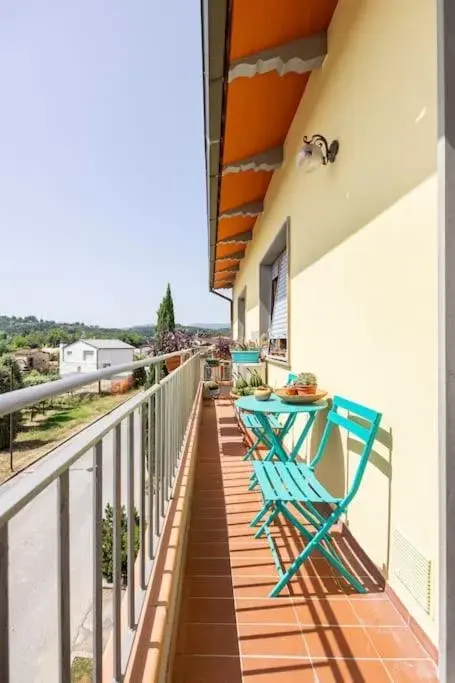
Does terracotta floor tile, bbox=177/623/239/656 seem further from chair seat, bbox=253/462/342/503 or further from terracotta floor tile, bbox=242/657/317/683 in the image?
chair seat, bbox=253/462/342/503

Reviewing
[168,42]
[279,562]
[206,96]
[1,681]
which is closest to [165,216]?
[168,42]

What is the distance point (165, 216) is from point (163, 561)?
16052 millimetres

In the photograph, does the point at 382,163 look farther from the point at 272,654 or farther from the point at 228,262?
the point at 228,262

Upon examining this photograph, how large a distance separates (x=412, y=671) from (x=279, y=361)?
9.93 feet

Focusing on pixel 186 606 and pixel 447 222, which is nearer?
pixel 447 222

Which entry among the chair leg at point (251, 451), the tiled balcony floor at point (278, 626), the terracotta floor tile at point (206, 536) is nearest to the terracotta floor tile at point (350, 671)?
the tiled balcony floor at point (278, 626)

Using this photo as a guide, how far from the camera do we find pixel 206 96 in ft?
8.13

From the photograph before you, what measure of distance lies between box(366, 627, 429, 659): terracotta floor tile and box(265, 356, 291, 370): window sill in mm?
2397

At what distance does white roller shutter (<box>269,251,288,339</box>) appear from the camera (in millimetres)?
4805

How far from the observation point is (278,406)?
2.54 m

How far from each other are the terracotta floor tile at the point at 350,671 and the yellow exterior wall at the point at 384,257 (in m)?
0.24

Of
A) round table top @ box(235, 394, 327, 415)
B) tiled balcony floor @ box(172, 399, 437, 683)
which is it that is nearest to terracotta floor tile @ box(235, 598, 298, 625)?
tiled balcony floor @ box(172, 399, 437, 683)

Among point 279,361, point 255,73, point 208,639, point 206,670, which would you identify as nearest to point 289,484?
point 208,639

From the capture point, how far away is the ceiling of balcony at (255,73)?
6.91 ft
